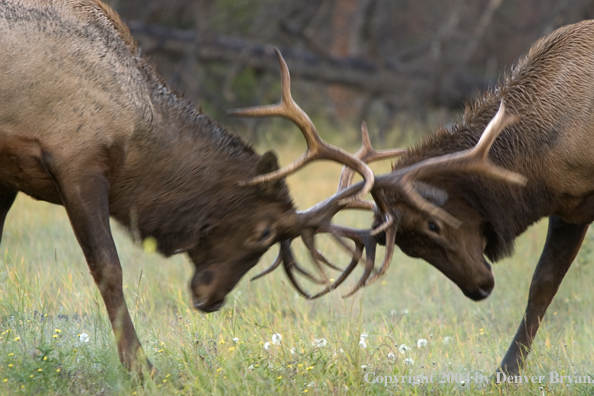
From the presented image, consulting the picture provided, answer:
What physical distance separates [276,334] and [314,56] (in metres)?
9.48

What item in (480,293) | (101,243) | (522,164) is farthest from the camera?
(480,293)

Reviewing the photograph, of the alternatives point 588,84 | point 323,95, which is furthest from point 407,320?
point 323,95

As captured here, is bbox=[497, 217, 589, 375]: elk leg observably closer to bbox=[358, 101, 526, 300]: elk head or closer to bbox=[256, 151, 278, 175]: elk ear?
bbox=[358, 101, 526, 300]: elk head

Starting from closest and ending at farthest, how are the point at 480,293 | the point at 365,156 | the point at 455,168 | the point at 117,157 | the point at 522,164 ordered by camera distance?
the point at 117,157 → the point at 455,168 → the point at 522,164 → the point at 480,293 → the point at 365,156

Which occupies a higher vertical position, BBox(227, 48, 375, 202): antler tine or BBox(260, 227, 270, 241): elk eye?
BBox(227, 48, 375, 202): antler tine

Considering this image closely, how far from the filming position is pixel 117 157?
4.18 meters

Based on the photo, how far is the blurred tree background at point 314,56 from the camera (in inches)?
494

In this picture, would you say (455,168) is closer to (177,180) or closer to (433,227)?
(433,227)

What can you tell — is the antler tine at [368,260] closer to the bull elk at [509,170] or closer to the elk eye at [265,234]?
the bull elk at [509,170]

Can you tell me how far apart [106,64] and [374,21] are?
31.7 feet

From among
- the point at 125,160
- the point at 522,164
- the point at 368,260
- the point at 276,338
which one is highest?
the point at 522,164

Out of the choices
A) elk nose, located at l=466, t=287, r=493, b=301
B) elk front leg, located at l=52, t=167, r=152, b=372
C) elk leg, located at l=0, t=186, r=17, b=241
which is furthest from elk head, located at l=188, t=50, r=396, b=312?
elk leg, located at l=0, t=186, r=17, b=241

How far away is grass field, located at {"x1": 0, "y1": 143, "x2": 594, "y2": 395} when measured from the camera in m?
3.86

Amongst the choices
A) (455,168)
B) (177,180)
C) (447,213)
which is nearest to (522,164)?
(455,168)
